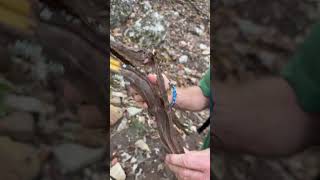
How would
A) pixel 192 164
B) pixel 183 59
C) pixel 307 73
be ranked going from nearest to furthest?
pixel 307 73 → pixel 192 164 → pixel 183 59

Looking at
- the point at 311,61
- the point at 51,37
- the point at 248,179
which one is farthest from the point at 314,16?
the point at 51,37

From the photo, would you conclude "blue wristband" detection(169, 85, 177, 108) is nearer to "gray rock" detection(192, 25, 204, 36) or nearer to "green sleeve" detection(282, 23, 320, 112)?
"gray rock" detection(192, 25, 204, 36)

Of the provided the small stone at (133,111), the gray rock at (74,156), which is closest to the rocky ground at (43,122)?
the gray rock at (74,156)

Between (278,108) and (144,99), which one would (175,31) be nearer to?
(144,99)

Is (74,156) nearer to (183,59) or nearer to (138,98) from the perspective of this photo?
(138,98)

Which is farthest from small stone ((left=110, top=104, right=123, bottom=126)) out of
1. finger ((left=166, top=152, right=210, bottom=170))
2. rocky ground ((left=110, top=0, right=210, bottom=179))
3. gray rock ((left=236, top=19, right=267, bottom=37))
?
gray rock ((left=236, top=19, right=267, bottom=37))

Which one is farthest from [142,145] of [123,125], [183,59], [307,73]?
[307,73]
